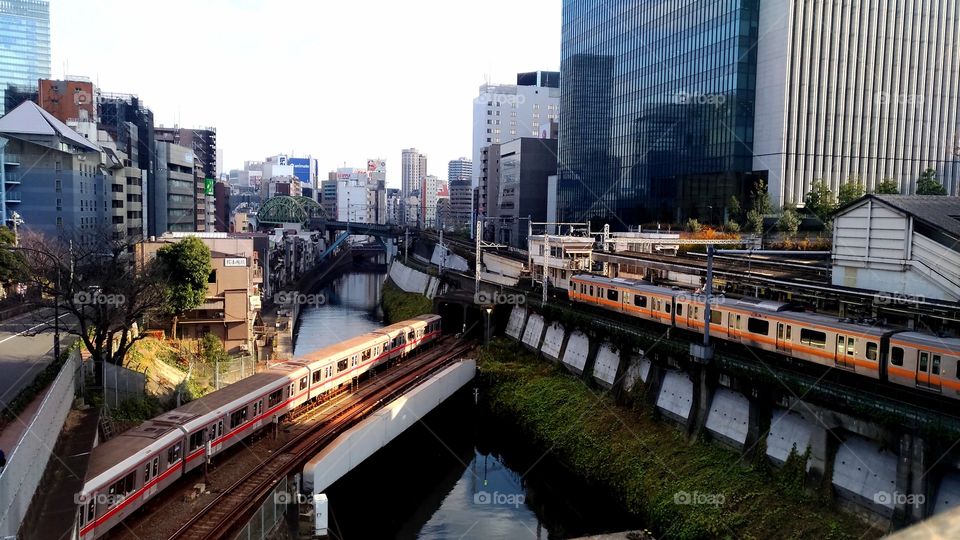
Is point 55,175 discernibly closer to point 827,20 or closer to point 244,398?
point 244,398

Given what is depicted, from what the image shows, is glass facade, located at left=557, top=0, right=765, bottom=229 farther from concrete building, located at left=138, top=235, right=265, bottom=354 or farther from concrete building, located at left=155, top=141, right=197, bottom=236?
concrete building, located at left=155, top=141, right=197, bottom=236

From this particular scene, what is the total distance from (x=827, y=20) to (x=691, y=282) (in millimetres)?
33072

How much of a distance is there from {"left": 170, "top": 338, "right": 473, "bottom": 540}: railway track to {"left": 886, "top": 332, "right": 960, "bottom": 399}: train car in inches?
630

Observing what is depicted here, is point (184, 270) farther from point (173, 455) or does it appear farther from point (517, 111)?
point (517, 111)

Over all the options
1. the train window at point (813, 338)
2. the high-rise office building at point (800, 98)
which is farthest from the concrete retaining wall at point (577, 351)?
the high-rise office building at point (800, 98)

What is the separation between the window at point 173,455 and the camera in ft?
58.0

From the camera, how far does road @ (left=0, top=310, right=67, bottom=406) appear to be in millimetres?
18812

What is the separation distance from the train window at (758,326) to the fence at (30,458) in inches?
773

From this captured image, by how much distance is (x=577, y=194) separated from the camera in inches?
3164

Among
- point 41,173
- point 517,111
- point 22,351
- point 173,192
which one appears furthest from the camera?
point 517,111

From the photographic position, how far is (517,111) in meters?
131

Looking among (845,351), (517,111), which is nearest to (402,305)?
(845,351)

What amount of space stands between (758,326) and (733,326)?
1.29 m

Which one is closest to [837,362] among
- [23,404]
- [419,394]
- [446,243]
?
[419,394]
